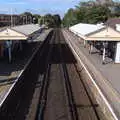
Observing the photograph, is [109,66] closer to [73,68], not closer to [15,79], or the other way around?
[73,68]

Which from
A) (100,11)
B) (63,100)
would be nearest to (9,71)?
(63,100)

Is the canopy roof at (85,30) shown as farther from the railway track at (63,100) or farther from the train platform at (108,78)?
the railway track at (63,100)

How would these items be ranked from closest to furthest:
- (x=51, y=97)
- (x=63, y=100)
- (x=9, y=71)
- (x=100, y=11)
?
(x=63, y=100), (x=51, y=97), (x=9, y=71), (x=100, y=11)

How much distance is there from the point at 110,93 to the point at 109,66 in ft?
34.1

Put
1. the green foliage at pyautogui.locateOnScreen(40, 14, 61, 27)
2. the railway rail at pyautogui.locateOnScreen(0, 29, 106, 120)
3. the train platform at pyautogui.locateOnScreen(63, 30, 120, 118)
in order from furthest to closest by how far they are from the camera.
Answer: the green foliage at pyautogui.locateOnScreen(40, 14, 61, 27), the train platform at pyautogui.locateOnScreen(63, 30, 120, 118), the railway rail at pyautogui.locateOnScreen(0, 29, 106, 120)

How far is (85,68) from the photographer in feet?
101

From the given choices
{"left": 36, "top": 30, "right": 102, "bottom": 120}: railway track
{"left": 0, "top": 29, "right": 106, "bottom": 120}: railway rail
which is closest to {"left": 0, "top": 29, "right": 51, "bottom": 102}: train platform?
{"left": 0, "top": 29, "right": 106, "bottom": 120}: railway rail

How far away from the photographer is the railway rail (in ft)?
57.8

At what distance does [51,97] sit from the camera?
69.9 feet

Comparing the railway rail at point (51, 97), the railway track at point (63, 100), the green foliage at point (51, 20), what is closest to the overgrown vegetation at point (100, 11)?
the railway rail at point (51, 97)

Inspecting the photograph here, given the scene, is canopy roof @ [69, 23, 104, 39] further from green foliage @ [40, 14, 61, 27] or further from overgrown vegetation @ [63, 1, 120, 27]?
green foliage @ [40, 14, 61, 27]

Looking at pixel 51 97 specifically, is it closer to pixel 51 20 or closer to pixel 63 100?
pixel 63 100

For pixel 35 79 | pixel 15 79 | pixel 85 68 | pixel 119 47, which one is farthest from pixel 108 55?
pixel 15 79

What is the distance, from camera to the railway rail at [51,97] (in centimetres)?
1762
